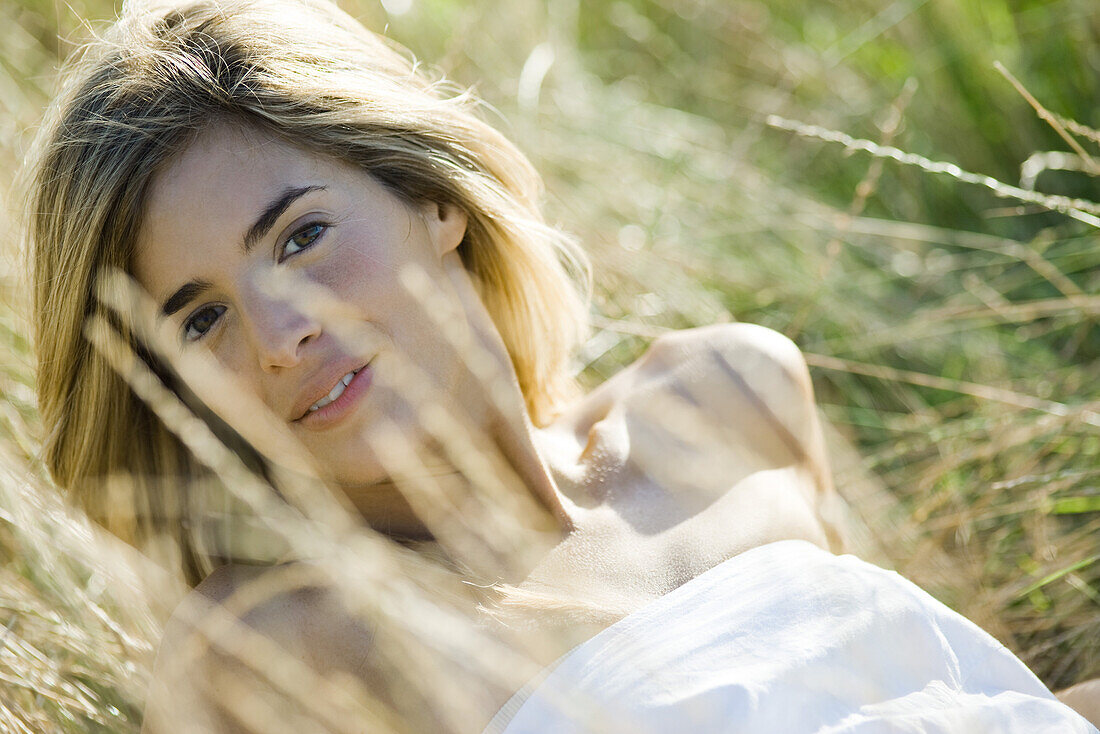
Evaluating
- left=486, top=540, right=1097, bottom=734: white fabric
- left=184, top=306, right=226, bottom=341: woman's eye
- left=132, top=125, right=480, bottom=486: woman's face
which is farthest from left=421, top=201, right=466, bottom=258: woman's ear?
left=486, top=540, right=1097, bottom=734: white fabric

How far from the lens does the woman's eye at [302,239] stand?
1.62 metres

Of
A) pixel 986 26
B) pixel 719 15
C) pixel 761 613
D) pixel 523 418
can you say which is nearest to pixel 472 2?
pixel 719 15

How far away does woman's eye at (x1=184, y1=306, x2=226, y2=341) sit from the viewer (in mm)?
1647

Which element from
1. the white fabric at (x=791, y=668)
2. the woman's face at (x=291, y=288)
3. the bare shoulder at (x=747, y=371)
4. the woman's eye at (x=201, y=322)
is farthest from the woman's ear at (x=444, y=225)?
the white fabric at (x=791, y=668)

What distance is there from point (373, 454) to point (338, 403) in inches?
4.2

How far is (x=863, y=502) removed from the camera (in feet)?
8.12

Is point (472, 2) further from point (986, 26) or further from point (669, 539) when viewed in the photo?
point (669, 539)

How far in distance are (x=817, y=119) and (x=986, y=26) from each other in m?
0.63

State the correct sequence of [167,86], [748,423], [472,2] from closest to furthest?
[167,86], [748,423], [472,2]

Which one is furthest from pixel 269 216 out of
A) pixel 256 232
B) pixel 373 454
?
pixel 373 454

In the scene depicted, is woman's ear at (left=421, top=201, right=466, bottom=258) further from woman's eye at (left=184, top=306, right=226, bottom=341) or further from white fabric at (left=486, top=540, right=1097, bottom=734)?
white fabric at (left=486, top=540, right=1097, bottom=734)

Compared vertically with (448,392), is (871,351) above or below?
below

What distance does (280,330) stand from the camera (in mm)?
1532

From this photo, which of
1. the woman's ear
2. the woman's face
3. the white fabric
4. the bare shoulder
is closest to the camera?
the white fabric
